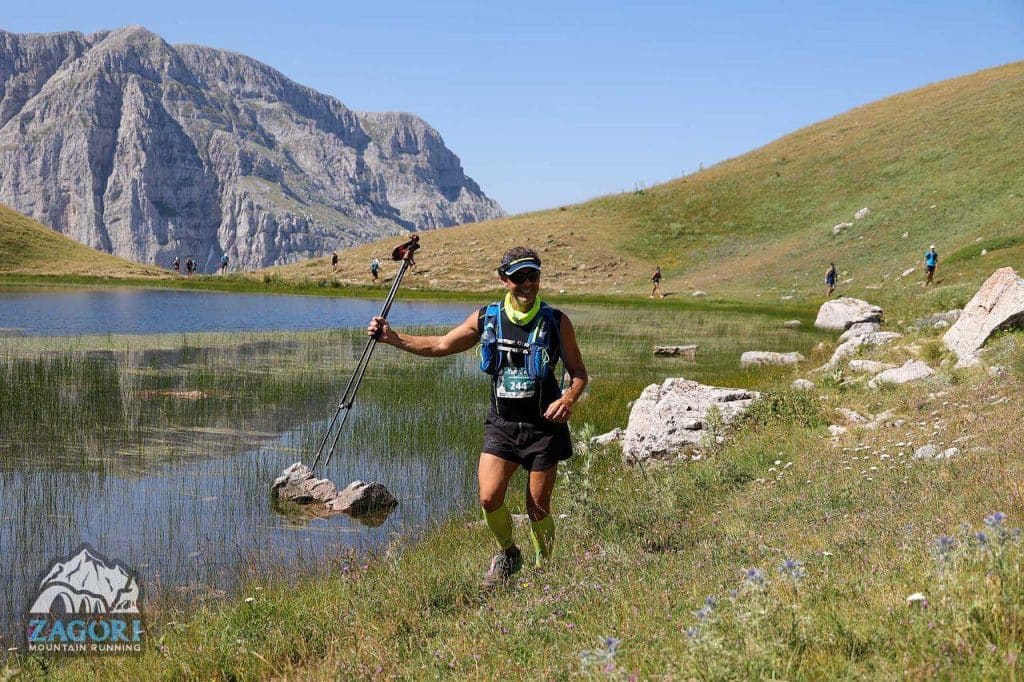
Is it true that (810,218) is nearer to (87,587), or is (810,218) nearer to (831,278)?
(831,278)

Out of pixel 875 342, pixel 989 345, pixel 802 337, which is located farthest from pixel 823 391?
pixel 802 337

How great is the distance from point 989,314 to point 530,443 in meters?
13.8

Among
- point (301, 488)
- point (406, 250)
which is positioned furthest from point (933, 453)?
point (301, 488)

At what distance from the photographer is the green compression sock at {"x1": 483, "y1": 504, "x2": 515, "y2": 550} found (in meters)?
7.06

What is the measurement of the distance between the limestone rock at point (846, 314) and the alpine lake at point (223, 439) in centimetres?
388

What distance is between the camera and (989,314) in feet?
55.8

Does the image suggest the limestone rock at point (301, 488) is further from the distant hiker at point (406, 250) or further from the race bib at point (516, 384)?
the race bib at point (516, 384)

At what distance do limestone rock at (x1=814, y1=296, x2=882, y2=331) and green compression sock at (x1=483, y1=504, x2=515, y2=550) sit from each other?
2995 cm

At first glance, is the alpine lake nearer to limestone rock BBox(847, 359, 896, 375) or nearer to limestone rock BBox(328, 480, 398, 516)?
limestone rock BBox(328, 480, 398, 516)

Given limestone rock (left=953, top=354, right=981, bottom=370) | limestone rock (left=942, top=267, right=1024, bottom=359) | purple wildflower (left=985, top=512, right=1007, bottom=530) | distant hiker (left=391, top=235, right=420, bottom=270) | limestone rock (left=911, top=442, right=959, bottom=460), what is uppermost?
distant hiker (left=391, top=235, right=420, bottom=270)

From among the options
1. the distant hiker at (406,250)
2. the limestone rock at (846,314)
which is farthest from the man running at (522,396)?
the limestone rock at (846,314)

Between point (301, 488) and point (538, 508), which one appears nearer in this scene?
point (538, 508)

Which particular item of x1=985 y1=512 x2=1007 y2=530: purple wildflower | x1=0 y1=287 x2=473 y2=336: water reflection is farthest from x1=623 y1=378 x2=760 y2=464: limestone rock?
x1=0 y1=287 x2=473 y2=336: water reflection

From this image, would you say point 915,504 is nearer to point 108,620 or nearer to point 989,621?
point 989,621
